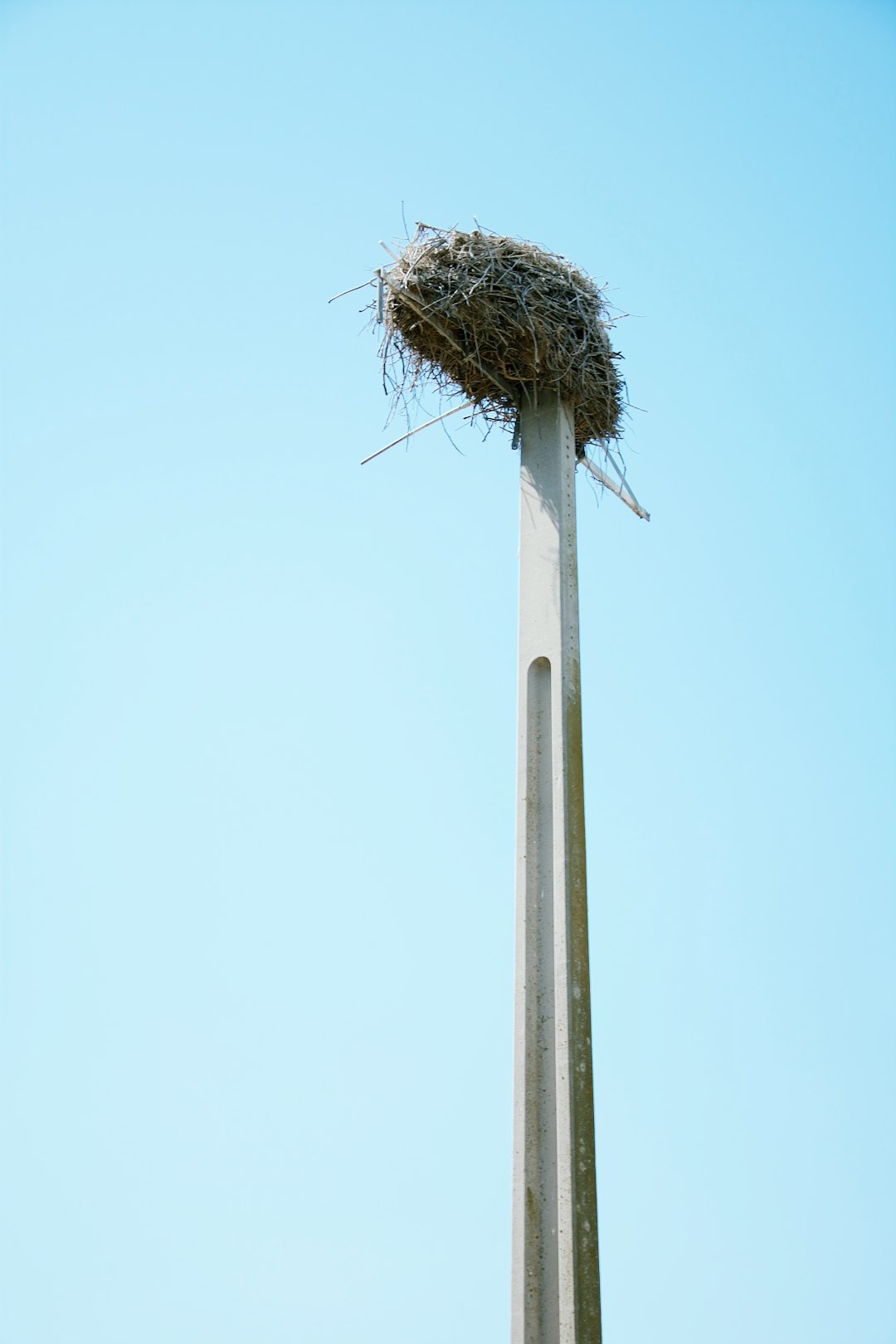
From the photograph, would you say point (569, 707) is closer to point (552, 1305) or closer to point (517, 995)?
point (517, 995)

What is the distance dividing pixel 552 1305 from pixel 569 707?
238 cm

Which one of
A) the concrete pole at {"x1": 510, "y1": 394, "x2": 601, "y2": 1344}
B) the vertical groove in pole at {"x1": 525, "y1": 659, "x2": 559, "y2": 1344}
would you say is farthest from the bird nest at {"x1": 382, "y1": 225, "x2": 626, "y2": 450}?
the vertical groove in pole at {"x1": 525, "y1": 659, "x2": 559, "y2": 1344}

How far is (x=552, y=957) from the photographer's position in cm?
609

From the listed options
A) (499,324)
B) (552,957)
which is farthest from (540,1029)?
(499,324)

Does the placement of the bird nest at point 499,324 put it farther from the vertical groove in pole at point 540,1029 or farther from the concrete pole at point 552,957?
the vertical groove in pole at point 540,1029

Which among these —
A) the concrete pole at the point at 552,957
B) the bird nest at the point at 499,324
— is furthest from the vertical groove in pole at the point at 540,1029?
the bird nest at the point at 499,324

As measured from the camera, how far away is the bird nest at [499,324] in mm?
7023

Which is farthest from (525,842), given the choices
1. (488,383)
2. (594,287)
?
(594,287)

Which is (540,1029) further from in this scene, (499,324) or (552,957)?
(499,324)

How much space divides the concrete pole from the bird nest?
326mm

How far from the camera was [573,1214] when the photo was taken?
5.63 m

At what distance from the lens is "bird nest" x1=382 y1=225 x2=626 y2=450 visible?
7.02 metres

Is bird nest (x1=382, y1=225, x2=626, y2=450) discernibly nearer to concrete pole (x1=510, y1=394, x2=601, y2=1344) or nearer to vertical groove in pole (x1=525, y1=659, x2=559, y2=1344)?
concrete pole (x1=510, y1=394, x2=601, y2=1344)

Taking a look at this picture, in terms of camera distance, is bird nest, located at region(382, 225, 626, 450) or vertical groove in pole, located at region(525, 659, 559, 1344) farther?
bird nest, located at region(382, 225, 626, 450)
